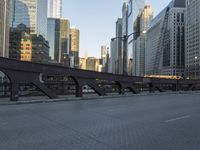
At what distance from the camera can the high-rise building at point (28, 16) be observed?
Answer: 145 m

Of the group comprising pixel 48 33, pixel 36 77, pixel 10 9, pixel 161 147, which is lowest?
pixel 161 147

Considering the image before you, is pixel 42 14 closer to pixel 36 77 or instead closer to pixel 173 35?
pixel 173 35

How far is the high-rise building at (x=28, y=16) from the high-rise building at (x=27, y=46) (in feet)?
12.8

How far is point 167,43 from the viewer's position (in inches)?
7003

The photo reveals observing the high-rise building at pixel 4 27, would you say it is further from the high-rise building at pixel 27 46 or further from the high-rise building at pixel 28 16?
the high-rise building at pixel 28 16

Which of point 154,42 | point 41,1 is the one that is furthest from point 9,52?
point 154,42

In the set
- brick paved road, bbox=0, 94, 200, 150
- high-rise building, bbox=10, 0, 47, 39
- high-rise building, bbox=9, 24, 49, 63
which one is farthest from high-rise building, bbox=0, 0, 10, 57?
brick paved road, bbox=0, 94, 200, 150

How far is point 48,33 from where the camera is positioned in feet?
493

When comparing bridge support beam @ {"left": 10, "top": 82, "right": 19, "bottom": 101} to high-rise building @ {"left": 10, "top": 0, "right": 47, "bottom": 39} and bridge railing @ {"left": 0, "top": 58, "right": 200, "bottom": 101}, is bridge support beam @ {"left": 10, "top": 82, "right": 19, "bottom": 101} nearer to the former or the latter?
bridge railing @ {"left": 0, "top": 58, "right": 200, "bottom": 101}

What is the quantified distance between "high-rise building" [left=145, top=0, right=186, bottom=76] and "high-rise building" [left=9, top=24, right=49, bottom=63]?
69.0m

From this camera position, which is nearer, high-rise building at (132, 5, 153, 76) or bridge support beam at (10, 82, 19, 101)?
bridge support beam at (10, 82, 19, 101)

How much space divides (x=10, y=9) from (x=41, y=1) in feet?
64.1

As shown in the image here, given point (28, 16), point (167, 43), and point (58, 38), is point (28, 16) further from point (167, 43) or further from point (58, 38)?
point (167, 43)

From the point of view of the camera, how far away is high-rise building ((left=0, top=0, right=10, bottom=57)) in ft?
414
